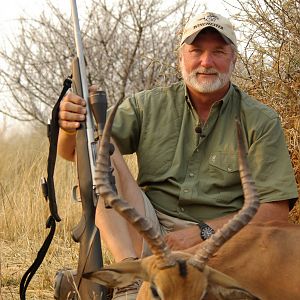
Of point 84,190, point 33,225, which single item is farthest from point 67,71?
point 84,190

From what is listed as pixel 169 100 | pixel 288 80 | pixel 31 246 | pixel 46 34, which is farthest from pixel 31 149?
pixel 169 100

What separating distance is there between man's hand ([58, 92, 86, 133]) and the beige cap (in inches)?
44.2

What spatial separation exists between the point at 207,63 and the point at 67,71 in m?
10.8

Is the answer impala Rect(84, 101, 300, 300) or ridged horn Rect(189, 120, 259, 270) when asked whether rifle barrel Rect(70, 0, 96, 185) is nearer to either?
impala Rect(84, 101, 300, 300)

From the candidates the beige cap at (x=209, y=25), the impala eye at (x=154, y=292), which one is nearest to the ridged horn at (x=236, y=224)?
the impala eye at (x=154, y=292)

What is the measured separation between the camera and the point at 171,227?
618cm

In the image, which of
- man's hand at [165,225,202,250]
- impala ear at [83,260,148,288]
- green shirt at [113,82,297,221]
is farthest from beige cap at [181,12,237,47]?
impala ear at [83,260,148,288]

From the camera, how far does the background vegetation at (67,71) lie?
8.11 metres

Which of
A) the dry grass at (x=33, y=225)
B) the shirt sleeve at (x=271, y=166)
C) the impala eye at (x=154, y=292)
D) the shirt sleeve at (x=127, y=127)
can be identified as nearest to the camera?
the impala eye at (x=154, y=292)

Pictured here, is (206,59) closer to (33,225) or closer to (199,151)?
(199,151)

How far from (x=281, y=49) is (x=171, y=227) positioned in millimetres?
2815

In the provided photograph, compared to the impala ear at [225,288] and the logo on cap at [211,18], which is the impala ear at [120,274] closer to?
the impala ear at [225,288]

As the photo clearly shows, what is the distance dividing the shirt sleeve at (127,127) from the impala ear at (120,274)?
75.0 inches

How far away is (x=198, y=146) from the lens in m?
6.23
